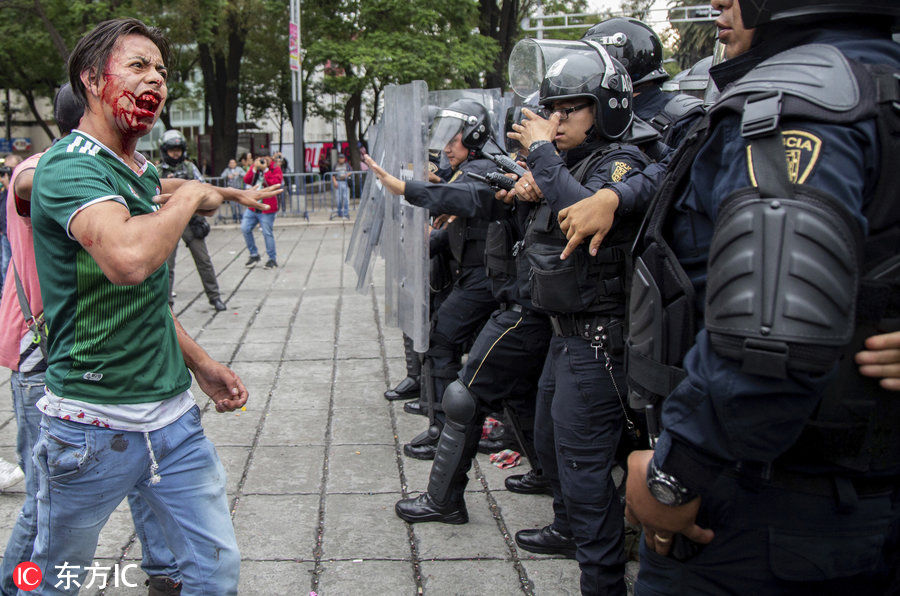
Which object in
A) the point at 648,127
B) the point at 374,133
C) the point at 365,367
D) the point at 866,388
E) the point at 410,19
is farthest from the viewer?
the point at 410,19

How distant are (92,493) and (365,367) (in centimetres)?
438

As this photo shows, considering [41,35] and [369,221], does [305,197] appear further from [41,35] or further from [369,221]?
[369,221]

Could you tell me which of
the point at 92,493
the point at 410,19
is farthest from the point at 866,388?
the point at 410,19

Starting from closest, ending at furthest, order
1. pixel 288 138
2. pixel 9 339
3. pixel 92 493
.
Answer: pixel 92 493 → pixel 9 339 → pixel 288 138

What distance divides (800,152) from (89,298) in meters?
1.78

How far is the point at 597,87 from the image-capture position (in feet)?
10.5

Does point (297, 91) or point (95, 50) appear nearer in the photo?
point (95, 50)

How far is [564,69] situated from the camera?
324 cm

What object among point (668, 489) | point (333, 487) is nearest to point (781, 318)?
point (668, 489)

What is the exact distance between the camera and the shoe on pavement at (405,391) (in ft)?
18.9

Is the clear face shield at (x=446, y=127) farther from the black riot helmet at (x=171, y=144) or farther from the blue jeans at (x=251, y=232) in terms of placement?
the blue jeans at (x=251, y=232)

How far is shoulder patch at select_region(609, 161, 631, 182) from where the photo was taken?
306 centimetres

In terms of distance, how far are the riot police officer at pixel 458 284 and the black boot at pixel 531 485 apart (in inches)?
24.5

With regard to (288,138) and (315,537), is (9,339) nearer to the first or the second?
(315,537)
